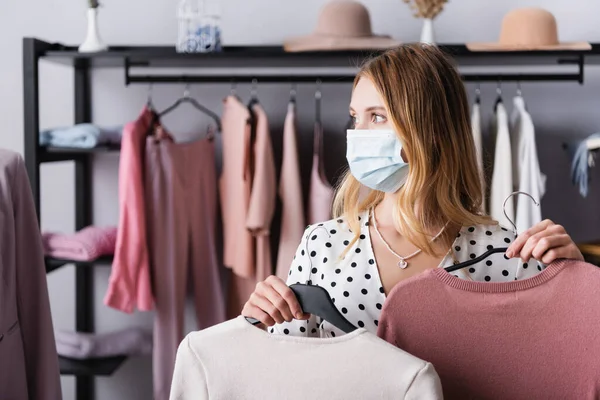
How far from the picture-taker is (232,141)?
8.89 feet

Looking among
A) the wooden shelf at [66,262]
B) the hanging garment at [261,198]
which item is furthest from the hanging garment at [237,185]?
the wooden shelf at [66,262]

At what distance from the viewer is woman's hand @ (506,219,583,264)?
1.21 meters

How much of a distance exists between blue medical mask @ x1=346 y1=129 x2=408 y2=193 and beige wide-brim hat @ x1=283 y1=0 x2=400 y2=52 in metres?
1.20

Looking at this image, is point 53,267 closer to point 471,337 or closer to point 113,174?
point 113,174

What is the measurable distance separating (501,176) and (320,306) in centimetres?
154

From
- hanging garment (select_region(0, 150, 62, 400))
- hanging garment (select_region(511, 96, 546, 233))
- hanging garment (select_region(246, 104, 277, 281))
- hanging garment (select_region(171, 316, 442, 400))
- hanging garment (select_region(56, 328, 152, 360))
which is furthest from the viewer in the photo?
hanging garment (select_region(56, 328, 152, 360))

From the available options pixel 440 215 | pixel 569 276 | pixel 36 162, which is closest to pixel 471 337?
pixel 569 276

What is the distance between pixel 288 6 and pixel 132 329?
143cm

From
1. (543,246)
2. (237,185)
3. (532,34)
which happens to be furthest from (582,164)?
(543,246)

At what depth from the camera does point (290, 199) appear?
272 cm

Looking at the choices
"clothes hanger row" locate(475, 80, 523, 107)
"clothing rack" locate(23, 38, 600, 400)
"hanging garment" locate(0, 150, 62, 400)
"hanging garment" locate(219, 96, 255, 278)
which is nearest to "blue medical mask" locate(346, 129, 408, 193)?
"hanging garment" locate(0, 150, 62, 400)

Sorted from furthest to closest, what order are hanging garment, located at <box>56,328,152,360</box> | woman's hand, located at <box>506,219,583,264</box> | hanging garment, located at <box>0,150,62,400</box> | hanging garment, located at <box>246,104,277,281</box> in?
hanging garment, located at <box>56,328,152,360</box> → hanging garment, located at <box>246,104,277,281</box> → hanging garment, located at <box>0,150,62,400</box> → woman's hand, located at <box>506,219,583,264</box>

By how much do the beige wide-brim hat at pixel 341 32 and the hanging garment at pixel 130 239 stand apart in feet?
2.13

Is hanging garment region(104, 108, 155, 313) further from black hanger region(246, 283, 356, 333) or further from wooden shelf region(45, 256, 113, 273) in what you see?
black hanger region(246, 283, 356, 333)
